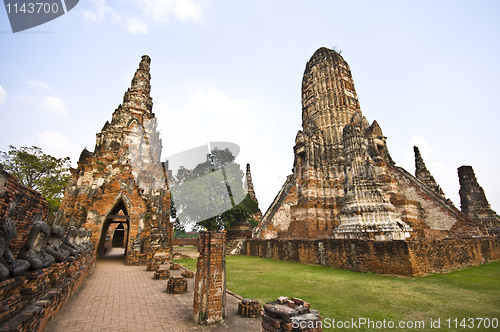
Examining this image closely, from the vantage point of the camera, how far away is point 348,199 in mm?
11281

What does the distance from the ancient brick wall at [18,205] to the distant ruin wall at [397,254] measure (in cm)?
957

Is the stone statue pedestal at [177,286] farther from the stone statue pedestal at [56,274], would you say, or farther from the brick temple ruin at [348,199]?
the brick temple ruin at [348,199]

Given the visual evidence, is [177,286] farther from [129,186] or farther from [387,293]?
[129,186]

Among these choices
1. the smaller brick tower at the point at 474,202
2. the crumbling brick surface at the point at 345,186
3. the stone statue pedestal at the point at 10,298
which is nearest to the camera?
the stone statue pedestal at the point at 10,298

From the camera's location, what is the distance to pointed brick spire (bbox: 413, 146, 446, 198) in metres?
19.7

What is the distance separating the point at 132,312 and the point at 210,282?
6.01 feet

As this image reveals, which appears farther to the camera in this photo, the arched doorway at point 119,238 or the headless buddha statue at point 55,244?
the arched doorway at point 119,238

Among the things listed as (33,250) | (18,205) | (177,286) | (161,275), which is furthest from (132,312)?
(161,275)

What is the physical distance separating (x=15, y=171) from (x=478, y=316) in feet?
95.8

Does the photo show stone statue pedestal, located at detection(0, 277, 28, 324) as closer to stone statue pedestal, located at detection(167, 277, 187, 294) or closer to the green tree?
stone statue pedestal, located at detection(167, 277, 187, 294)

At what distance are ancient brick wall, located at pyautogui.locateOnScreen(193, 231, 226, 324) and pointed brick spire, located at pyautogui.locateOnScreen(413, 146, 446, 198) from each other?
2142cm

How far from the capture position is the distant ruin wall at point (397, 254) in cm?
766

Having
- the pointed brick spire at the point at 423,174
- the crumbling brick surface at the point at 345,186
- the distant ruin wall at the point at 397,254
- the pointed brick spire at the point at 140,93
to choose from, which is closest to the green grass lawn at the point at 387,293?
the distant ruin wall at the point at 397,254

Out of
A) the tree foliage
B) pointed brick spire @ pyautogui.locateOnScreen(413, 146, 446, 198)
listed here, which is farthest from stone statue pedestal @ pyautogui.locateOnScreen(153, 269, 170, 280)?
pointed brick spire @ pyautogui.locateOnScreen(413, 146, 446, 198)
